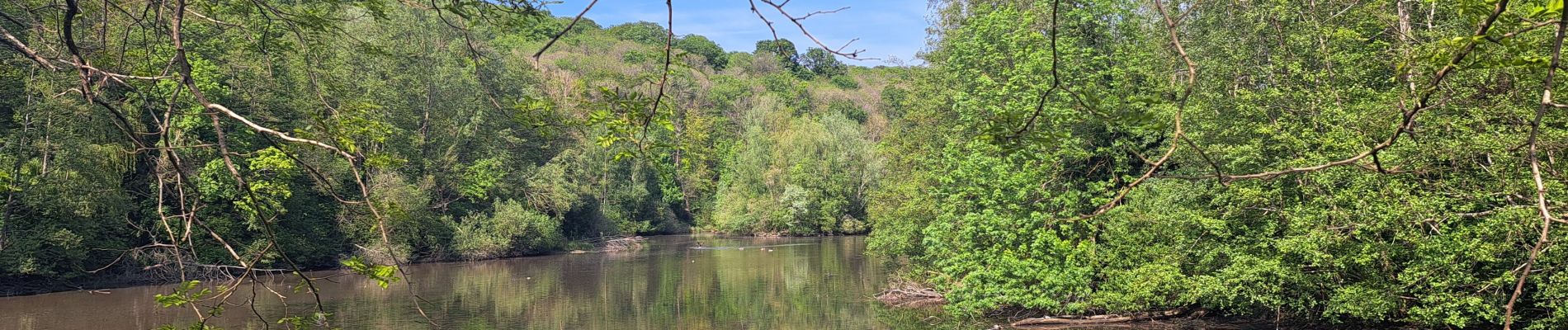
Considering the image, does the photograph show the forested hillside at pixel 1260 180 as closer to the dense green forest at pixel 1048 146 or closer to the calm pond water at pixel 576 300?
the dense green forest at pixel 1048 146

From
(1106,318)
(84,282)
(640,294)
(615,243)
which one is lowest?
(640,294)

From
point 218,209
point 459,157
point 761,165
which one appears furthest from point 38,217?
point 761,165

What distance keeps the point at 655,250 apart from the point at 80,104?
22823 mm

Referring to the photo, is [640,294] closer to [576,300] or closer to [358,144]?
[576,300]

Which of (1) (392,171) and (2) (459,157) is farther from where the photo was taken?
(2) (459,157)

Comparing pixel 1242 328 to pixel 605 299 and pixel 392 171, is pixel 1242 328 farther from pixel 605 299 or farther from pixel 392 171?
pixel 392 171

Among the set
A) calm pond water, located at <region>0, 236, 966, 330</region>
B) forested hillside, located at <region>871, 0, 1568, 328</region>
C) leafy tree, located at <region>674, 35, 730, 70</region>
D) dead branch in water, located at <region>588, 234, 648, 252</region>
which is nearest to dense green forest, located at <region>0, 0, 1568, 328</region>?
forested hillside, located at <region>871, 0, 1568, 328</region>

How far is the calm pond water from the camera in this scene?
2059 centimetres

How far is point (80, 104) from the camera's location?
23.2 metres

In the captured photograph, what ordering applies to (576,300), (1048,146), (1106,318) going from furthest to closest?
(576,300) → (1106,318) → (1048,146)

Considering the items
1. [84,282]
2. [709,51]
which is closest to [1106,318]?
[84,282]

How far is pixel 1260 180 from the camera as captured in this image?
12.1 meters

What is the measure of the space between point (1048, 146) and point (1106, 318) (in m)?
15.8

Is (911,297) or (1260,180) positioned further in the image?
(911,297)
